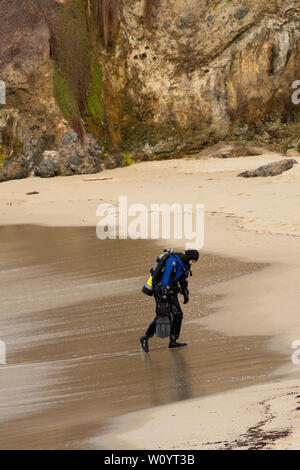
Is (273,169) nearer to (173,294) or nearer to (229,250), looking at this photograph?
(229,250)

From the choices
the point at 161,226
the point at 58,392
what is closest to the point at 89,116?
the point at 161,226

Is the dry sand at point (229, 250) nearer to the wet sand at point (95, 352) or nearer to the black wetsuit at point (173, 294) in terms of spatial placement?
the wet sand at point (95, 352)

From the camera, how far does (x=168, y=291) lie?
26.2 feet

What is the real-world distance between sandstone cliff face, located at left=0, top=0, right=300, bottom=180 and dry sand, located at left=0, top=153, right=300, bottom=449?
1699mm

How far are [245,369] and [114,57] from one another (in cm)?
1891

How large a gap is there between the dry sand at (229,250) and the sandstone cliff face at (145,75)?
5.57 feet

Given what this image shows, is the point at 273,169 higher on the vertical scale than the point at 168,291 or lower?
lower

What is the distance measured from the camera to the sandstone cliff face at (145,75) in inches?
917

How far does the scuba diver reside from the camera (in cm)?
798

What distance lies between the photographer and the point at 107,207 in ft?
57.6

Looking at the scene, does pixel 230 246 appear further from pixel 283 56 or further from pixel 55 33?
pixel 55 33

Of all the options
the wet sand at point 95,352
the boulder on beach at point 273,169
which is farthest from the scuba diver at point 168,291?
the boulder on beach at point 273,169

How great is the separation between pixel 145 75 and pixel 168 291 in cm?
1707

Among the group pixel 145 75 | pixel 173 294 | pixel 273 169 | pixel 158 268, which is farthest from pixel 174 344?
pixel 145 75
